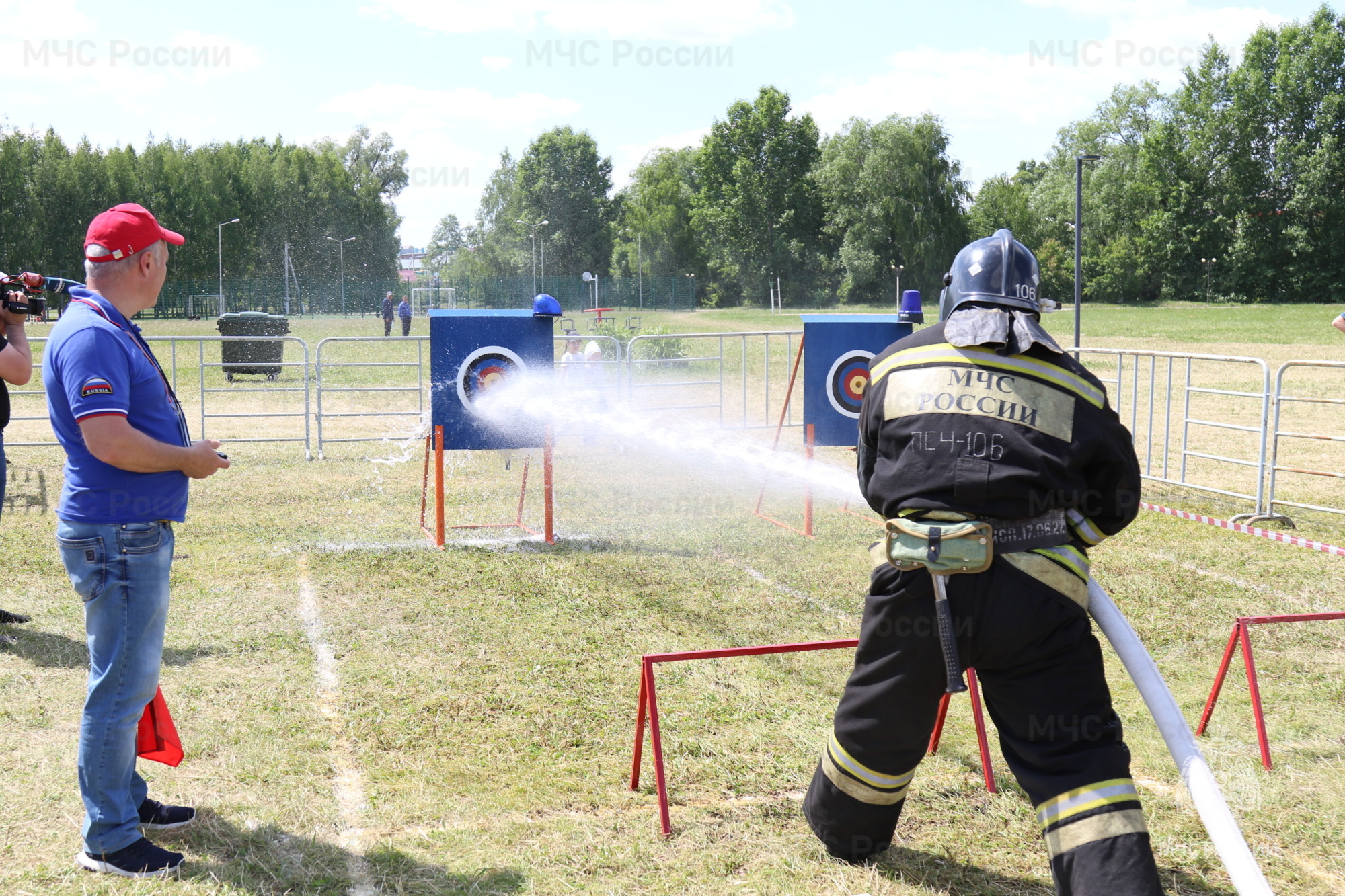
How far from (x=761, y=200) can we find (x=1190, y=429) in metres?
63.8

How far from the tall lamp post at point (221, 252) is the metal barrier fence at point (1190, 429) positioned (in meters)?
48.1

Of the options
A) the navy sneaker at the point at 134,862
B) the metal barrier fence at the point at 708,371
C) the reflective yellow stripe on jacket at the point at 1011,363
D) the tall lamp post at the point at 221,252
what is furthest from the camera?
the tall lamp post at the point at 221,252

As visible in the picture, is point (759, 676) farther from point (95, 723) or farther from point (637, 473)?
point (637, 473)

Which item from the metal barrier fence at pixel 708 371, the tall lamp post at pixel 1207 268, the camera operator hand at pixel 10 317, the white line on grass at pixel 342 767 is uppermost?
the tall lamp post at pixel 1207 268

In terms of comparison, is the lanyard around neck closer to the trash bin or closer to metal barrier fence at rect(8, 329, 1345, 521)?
metal barrier fence at rect(8, 329, 1345, 521)

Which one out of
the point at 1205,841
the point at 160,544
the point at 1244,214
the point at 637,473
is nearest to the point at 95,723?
the point at 160,544

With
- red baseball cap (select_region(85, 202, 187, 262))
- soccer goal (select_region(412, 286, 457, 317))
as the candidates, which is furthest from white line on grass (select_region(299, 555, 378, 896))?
soccer goal (select_region(412, 286, 457, 317))

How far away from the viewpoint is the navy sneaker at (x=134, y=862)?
3447 millimetres

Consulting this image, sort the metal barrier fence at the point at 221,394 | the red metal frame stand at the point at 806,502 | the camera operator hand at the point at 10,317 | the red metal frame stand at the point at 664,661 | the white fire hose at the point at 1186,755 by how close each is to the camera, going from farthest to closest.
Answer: the metal barrier fence at the point at 221,394 → the red metal frame stand at the point at 806,502 → the camera operator hand at the point at 10,317 → the red metal frame stand at the point at 664,661 → the white fire hose at the point at 1186,755

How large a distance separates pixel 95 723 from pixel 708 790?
226 centimetres

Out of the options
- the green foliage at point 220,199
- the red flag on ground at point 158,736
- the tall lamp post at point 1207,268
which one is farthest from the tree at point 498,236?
the red flag on ground at point 158,736

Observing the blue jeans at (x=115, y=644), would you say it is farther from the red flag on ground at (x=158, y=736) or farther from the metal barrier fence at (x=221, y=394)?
the metal barrier fence at (x=221, y=394)

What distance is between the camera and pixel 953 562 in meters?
2.88

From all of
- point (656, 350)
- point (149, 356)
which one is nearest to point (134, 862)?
point (149, 356)
